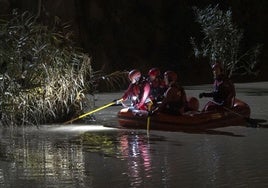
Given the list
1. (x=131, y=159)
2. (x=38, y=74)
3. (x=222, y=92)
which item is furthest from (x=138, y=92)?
(x=131, y=159)

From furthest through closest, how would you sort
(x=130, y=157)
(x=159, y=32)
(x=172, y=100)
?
(x=159, y=32)
(x=172, y=100)
(x=130, y=157)

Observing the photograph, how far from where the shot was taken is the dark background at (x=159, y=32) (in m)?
38.9

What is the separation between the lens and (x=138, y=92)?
14.8m

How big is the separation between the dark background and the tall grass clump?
73.7 ft

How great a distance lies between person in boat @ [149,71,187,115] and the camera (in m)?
13.8

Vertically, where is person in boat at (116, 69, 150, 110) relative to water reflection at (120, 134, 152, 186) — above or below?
above

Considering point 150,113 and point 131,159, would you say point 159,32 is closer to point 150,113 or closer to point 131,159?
point 150,113

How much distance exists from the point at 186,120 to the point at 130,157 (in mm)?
3796

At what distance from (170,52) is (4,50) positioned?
2851 centimetres

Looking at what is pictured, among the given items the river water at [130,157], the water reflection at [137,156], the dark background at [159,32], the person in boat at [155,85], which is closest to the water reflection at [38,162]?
the river water at [130,157]

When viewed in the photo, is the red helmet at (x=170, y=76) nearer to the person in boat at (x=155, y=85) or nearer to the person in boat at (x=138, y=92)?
the person in boat at (x=138, y=92)

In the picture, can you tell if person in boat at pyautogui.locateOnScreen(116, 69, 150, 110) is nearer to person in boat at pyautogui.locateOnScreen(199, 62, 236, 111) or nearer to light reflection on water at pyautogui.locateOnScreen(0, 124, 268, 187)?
light reflection on water at pyautogui.locateOnScreen(0, 124, 268, 187)

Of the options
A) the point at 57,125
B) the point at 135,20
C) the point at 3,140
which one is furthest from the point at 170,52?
the point at 3,140

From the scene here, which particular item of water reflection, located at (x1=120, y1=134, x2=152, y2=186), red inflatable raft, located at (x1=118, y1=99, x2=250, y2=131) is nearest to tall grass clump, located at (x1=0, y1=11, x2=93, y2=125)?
red inflatable raft, located at (x1=118, y1=99, x2=250, y2=131)
